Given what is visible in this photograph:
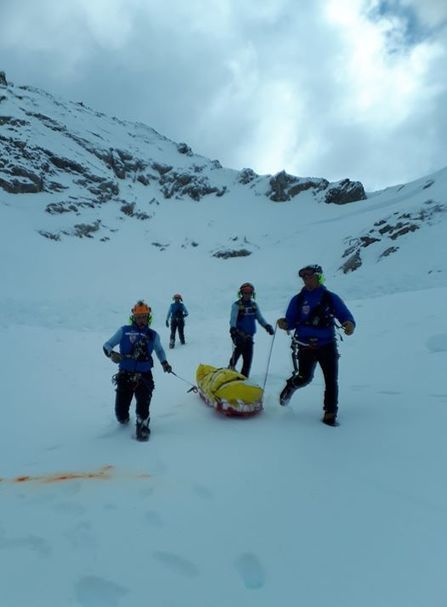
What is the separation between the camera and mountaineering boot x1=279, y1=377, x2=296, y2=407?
605 cm

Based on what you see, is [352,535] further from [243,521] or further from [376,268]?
[376,268]


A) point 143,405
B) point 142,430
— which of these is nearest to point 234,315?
point 143,405

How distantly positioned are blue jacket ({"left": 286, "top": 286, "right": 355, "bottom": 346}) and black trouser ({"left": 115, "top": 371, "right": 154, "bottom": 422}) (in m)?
2.29

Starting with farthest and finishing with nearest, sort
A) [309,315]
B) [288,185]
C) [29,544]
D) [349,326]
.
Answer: [288,185] → [309,315] → [349,326] → [29,544]

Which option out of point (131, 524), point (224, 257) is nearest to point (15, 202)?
point (224, 257)

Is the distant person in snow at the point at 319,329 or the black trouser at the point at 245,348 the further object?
the black trouser at the point at 245,348

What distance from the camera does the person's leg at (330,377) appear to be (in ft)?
17.8

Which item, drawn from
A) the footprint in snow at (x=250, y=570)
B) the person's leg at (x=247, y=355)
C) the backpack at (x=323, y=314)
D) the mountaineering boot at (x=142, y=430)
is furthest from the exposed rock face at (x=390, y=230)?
the footprint in snow at (x=250, y=570)

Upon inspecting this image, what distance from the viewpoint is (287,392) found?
616 cm

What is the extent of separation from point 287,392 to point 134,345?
242 centimetres

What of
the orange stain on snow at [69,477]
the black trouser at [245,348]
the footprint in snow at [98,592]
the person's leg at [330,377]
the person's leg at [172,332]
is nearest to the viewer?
the footprint in snow at [98,592]

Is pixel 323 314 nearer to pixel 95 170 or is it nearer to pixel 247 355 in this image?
pixel 247 355

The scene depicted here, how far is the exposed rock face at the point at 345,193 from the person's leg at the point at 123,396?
60.2 m

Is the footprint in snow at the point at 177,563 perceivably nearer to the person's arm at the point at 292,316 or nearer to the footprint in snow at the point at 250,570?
the footprint in snow at the point at 250,570
